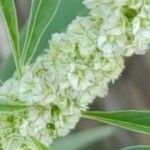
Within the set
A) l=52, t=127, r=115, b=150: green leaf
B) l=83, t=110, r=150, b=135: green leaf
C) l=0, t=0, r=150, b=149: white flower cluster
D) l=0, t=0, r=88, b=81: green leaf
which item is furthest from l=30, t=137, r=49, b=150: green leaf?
l=52, t=127, r=115, b=150: green leaf

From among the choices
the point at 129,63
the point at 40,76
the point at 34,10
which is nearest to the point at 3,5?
the point at 34,10

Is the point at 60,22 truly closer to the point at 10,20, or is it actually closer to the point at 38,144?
the point at 10,20

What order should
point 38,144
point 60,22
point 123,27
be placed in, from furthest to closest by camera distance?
1. point 60,22
2. point 38,144
3. point 123,27

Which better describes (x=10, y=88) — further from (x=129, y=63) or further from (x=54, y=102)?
(x=129, y=63)

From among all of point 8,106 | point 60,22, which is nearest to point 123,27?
point 8,106

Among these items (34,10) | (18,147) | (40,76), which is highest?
(34,10)

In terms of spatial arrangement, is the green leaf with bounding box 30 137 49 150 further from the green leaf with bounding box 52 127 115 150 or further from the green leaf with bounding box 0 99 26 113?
the green leaf with bounding box 52 127 115 150
